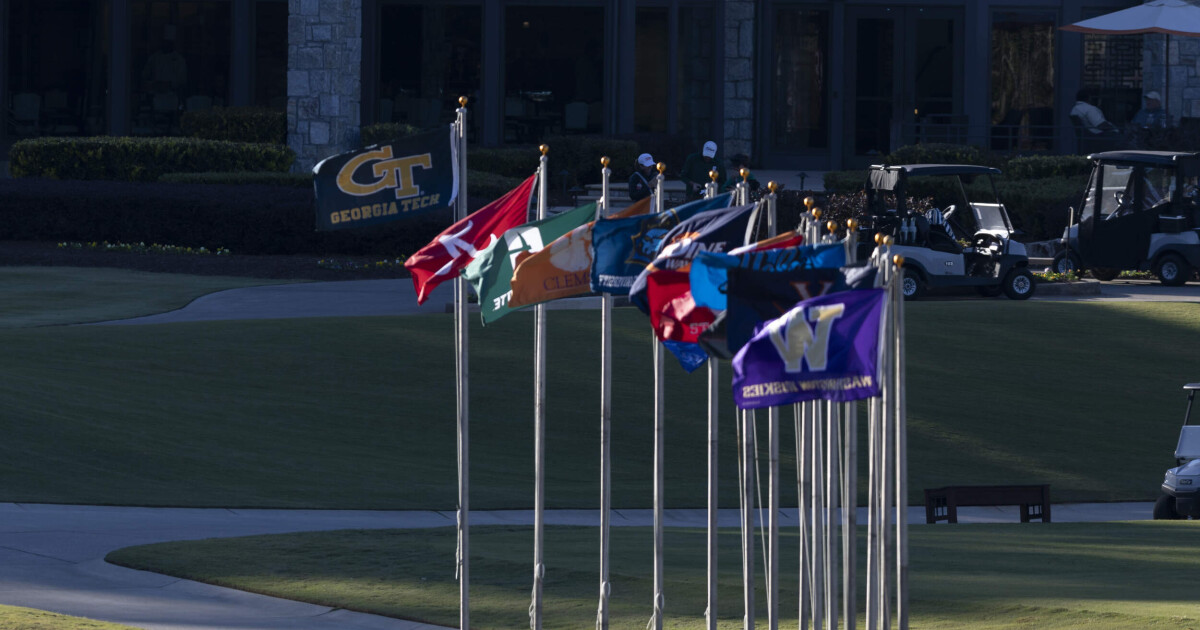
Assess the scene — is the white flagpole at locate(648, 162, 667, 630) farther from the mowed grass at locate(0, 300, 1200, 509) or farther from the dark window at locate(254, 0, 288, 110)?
the dark window at locate(254, 0, 288, 110)

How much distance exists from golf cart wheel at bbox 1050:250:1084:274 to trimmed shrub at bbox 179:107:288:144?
15.7 meters

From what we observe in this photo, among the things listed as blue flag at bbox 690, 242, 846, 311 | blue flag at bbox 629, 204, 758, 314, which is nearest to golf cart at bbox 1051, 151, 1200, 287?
blue flag at bbox 629, 204, 758, 314

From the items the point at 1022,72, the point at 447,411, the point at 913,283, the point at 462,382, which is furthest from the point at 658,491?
the point at 1022,72

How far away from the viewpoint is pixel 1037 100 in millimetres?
36562

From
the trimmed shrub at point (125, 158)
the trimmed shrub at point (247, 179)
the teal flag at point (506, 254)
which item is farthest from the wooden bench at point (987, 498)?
the trimmed shrub at point (125, 158)

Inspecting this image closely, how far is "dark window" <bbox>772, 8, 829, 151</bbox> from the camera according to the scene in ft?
121

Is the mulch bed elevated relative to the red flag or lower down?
lower down

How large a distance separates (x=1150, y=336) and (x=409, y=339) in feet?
30.1

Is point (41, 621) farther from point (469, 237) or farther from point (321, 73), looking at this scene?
point (321, 73)

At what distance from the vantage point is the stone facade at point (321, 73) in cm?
3192

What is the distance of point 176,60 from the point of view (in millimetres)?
35188

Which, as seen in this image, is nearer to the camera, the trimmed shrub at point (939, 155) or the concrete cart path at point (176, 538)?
the concrete cart path at point (176, 538)

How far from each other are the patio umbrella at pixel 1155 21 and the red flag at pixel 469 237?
77.9 ft

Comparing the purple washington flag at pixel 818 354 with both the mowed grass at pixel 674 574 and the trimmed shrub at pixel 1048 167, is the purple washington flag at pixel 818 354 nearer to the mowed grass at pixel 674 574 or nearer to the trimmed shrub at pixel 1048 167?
the mowed grass at pixel 674 574
